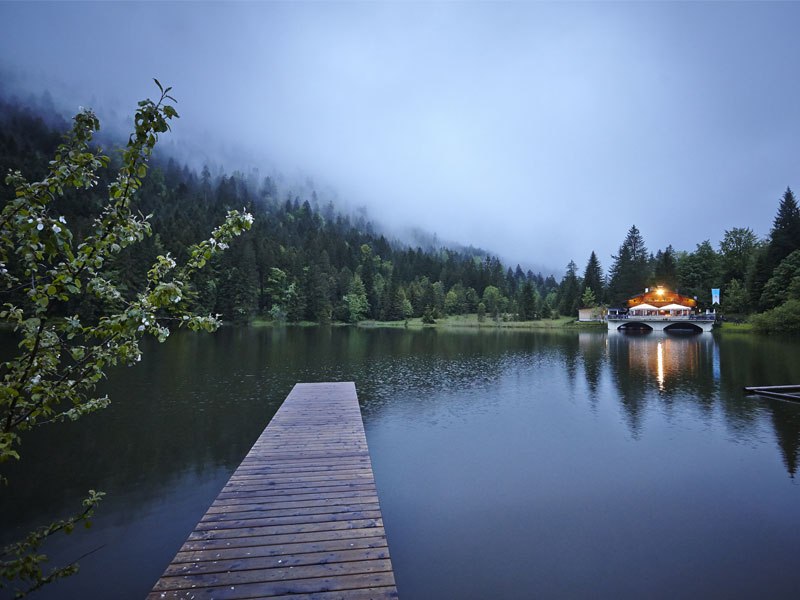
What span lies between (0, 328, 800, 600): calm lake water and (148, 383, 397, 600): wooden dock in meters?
1.67

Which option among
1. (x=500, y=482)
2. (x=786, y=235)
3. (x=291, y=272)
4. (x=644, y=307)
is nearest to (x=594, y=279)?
(x=644, y=307)

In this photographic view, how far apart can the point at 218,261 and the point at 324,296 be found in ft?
83.9

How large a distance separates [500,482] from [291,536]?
24.4 feet

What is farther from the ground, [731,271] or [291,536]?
[731,271]

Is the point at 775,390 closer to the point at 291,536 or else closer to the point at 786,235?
the point at 291,536

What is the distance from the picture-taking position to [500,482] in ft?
41.2

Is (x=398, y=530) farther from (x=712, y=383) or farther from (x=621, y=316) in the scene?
(x=621, y=316)

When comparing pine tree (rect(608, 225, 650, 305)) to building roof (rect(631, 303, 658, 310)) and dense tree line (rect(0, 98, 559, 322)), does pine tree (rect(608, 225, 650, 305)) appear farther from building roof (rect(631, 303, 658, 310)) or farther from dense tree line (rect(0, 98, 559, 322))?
dense tree line (rect(0, 98, 559, 322))

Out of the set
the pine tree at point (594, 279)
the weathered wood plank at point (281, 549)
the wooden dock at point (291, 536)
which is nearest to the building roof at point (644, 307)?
the pine tree at point (594, 279)

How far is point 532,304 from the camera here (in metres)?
108

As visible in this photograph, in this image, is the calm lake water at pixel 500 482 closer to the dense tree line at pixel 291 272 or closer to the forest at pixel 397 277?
→ the forest at pixel 397 277

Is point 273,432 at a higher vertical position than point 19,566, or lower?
lower

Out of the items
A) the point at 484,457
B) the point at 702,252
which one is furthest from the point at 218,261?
the point at 702,252

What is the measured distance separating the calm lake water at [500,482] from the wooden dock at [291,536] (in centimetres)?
167
